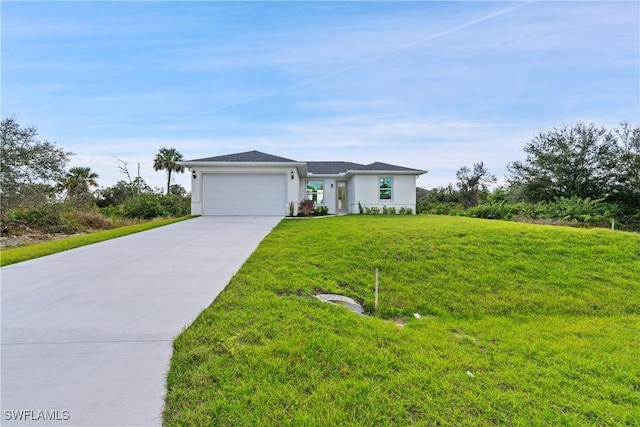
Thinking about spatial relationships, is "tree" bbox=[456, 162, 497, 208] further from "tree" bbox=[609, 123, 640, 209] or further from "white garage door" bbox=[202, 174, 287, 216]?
"white garage door" bbox=[202, 174, 287, 216]

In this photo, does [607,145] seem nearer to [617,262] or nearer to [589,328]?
[617,262]

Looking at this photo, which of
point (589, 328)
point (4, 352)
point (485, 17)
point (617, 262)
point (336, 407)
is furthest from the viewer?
point (485, 17)

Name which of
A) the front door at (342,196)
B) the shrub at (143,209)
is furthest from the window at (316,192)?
the shrub at (143,209)

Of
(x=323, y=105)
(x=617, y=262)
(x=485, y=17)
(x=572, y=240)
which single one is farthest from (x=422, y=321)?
(x=323, y=105)

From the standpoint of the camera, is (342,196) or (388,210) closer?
(388,210)

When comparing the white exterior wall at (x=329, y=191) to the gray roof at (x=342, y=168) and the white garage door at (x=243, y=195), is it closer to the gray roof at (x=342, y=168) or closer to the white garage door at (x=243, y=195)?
the gray roof at (x=342, y=168)

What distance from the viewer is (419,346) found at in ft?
10.5

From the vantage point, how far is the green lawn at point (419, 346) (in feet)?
7.38

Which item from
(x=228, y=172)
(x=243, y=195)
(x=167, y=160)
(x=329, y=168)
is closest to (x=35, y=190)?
(x=228, y=172)

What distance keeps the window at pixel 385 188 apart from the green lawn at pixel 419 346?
12.5m

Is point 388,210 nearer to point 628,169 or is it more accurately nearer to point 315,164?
point 315,164

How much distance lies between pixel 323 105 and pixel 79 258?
46.8 feet

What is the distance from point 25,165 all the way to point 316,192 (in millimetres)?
14420

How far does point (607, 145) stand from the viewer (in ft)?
59.4
